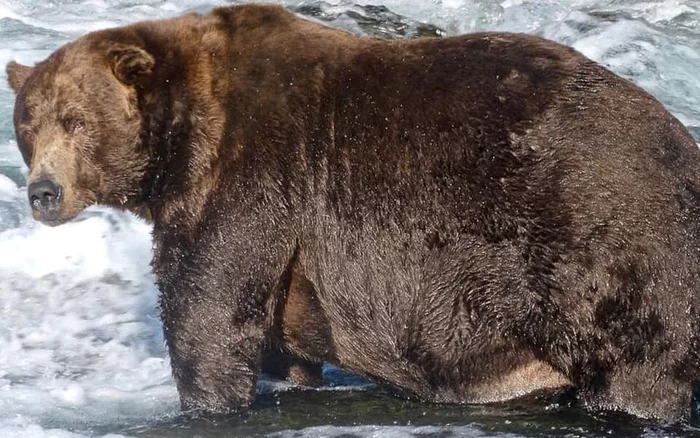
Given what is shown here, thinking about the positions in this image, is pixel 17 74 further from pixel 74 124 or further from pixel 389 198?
pixel 389 198

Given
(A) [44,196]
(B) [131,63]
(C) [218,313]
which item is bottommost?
(C) [218,313]

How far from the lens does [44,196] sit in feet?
19.3

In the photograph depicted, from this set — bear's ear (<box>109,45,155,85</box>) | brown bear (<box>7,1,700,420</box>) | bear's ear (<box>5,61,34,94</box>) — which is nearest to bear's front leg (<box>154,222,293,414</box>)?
brown bear (<box>7,1,700,420</box>)

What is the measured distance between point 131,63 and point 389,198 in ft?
4.78

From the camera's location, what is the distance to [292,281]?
6086mm

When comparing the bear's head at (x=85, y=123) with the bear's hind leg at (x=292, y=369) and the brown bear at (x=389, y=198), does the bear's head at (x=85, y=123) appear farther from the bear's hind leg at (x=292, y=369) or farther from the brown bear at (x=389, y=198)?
the bear's hind leg at (x=292, y=369)

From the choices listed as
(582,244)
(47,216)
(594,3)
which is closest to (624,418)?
(582,244)

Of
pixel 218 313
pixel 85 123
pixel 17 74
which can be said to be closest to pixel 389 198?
pixel 218 313

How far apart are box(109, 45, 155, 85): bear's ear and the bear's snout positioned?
2.12 feet

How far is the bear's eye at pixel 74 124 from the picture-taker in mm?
5996

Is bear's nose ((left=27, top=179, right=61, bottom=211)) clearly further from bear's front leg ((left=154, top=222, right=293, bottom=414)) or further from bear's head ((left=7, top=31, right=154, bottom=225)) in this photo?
bear's front leg ((left=154, top=222, right=293, bottom=414))

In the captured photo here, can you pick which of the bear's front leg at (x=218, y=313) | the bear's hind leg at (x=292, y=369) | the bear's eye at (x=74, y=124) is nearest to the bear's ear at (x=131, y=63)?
the bear's eye at (x=74, y=124)

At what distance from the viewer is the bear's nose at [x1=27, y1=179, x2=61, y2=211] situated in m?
5.85

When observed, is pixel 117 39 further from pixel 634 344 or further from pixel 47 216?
pixel 634 344
